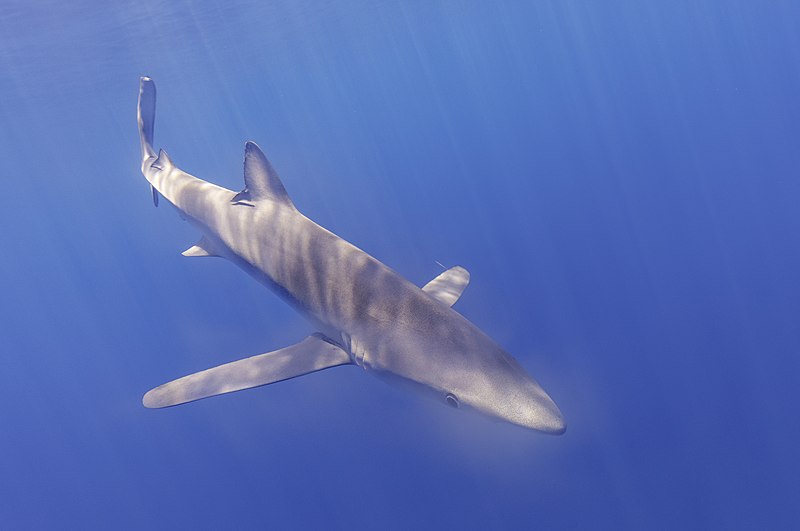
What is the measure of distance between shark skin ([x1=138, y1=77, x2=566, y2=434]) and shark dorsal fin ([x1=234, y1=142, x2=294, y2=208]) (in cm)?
1

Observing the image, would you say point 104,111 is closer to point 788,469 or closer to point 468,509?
point 468,509

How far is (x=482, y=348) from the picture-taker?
4480 millimetres

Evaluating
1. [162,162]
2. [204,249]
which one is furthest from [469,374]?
[162,162]

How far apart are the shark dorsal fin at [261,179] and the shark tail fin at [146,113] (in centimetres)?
481

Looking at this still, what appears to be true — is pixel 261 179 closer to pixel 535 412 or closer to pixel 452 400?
pixel 452 400

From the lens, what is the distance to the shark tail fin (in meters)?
10.2

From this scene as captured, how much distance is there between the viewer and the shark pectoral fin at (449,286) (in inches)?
250

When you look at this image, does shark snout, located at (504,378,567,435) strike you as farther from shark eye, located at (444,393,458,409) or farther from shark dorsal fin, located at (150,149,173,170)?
shark dorsal fin, located at (150,149,173,170)

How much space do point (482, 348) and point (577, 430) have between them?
6091 millimetres

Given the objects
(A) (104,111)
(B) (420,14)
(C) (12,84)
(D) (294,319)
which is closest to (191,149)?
(A) (104,111)

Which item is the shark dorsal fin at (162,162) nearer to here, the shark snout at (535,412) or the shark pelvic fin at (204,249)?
the shark pelvic fin at (204,249)

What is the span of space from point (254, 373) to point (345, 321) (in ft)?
3.85

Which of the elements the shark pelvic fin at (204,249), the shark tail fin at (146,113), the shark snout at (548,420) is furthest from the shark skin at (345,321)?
the shark tail fin at (146,113)

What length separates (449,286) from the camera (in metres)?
6.69
